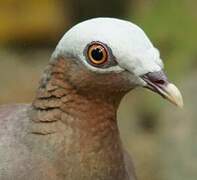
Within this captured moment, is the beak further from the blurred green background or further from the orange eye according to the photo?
the blurred green background

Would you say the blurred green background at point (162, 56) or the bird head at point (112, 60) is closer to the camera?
the bird head at point (112, 60)

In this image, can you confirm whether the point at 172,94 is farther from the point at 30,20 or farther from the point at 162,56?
the point at 30,20

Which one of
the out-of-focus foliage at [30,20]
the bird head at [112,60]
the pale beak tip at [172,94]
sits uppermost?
the out-of-focus foliage at [30,20]

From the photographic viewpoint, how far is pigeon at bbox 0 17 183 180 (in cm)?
400

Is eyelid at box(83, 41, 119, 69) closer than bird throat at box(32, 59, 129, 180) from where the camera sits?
Yes

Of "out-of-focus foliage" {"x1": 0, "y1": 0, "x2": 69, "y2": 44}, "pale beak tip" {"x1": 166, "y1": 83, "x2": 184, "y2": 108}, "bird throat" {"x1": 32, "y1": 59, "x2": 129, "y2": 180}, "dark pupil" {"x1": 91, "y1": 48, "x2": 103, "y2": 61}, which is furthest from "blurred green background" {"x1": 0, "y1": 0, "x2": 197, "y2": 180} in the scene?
"dark pupil" {"x1": 91, "y1": 48, "x2": 103, "y2": 61}

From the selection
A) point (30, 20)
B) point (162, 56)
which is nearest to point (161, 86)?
point (162, 56)

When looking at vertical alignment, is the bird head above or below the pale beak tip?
above

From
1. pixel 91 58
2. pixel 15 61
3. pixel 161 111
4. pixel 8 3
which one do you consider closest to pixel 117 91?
pixel 91 58

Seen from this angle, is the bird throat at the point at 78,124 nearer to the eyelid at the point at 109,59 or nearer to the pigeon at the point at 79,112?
the pigeon at the point at 79,112

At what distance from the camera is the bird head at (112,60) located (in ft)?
12.9

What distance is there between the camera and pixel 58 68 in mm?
4191

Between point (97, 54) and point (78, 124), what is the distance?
434 millimetres

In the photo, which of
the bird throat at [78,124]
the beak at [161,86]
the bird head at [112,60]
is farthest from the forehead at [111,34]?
the bird throat at [78,124]
